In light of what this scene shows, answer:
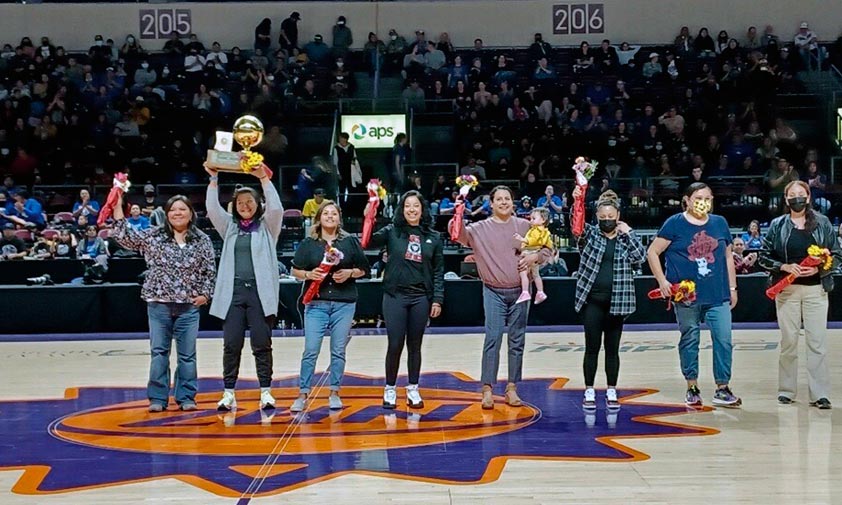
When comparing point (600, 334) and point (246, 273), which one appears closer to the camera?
point (246, 273)

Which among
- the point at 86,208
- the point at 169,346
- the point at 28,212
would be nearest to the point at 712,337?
the point at 169,346

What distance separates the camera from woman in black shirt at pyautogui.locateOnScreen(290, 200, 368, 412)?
310 inches

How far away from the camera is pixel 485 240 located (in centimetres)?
801

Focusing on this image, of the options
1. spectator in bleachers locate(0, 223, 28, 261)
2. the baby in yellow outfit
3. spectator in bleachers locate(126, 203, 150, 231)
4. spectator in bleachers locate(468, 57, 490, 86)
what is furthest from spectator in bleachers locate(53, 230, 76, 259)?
the baby in yellow outfit

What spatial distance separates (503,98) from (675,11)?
5.16m

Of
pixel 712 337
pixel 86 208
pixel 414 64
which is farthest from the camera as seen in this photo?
pixel 414 64

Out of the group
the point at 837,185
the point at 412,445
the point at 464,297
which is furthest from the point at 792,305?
the point at 837,185

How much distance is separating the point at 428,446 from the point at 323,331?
5.09ft

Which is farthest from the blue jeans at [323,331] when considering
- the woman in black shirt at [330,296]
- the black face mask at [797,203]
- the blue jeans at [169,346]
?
the black face mask at [797,203]

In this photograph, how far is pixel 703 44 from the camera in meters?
23.0

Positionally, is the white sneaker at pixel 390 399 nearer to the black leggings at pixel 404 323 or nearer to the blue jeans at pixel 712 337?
the black leggings at pixel 404 323

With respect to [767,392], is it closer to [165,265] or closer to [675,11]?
[165,265]

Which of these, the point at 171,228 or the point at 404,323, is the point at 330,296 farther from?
the point at 171,228

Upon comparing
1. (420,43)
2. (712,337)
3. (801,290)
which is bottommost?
(712,337)
